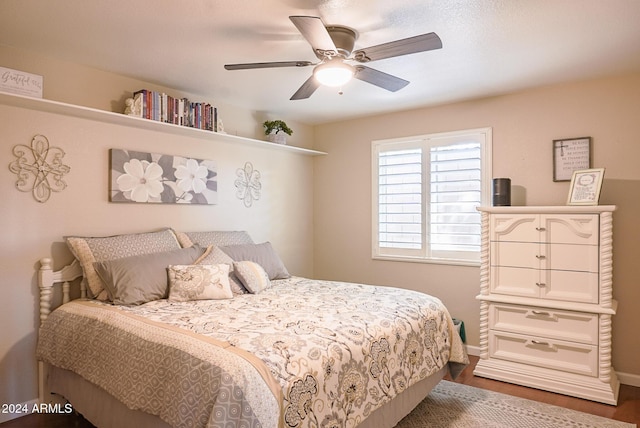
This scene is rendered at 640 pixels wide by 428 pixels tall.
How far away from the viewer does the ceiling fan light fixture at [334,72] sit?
91.2 inches

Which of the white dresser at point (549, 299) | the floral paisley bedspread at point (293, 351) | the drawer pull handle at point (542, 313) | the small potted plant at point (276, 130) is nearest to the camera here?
the floral paisley bedspread at point (293, 351)

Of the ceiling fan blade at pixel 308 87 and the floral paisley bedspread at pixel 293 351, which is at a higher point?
the ceiling fan blade at pixel 308 87

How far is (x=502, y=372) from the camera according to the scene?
3.28 metres

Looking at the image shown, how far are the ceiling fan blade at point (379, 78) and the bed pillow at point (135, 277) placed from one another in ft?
5.88

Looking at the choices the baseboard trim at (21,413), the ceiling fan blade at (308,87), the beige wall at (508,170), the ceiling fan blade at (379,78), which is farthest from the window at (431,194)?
the baseboard trim at (21,413)

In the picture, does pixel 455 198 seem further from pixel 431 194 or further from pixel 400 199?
pixel 400 199

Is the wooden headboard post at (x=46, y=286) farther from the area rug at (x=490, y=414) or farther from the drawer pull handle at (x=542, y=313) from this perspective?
the drawer pull handle at (x=542, y=313)

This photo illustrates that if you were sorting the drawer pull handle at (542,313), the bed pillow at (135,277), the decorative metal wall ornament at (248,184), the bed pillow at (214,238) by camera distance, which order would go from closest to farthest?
the bed pillow at (135,277)
the drawer pull handle at (542,313)
the bed pillow at (214,238)
the decorative metal wall ornament at (248,184)

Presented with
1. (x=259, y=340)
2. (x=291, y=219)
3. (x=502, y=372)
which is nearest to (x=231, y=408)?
(x=259, y=340)

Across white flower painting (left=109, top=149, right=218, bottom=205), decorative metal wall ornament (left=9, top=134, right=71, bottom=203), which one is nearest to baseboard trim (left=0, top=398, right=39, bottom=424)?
decorative metal wall ornament (left=9, top=134, right=71, bottom=203)

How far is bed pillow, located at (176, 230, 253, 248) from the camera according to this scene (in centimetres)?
342

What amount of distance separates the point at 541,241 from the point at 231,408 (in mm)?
2671

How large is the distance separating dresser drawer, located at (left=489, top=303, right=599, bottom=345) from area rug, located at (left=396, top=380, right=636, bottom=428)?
1.73ft

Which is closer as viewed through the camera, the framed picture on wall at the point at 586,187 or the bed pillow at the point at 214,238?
the framed picture on wall at the point at 586,187
